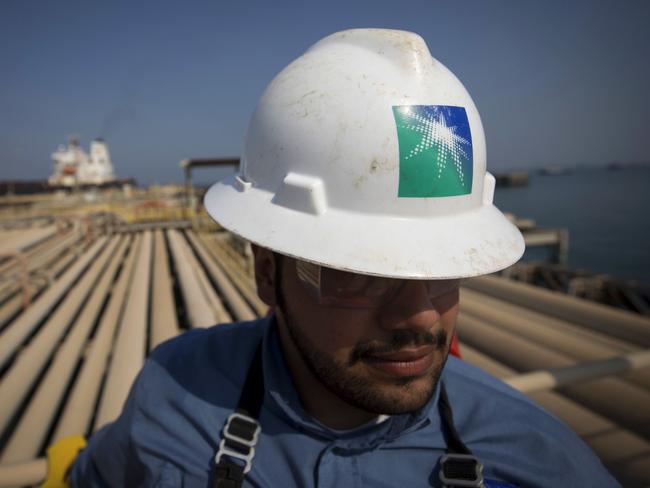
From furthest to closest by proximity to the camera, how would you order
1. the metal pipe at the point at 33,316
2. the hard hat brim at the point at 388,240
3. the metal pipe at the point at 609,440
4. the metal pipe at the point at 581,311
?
the metal pipe at the point at 581,311 → the metal pipe at the point at 33,316 → the metal pipe at the point at 609,440 → the hard hat brim at the point at 388,240

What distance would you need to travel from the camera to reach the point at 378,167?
1.19m

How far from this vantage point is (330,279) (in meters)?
1.22

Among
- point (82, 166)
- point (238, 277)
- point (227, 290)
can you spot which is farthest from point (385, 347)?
point (82, 166)

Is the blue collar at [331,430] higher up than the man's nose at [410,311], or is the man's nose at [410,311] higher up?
the man's nose at [410,311]

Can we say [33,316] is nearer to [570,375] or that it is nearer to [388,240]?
[388,240]

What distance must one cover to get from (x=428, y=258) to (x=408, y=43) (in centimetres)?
73

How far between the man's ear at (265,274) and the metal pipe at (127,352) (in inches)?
81.8

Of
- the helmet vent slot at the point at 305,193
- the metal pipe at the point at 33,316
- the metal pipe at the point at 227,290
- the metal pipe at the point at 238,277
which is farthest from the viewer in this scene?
the metal pipe at the point at 238,277

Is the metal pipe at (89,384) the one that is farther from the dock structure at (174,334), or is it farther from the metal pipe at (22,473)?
the metal pipe at (22,473)

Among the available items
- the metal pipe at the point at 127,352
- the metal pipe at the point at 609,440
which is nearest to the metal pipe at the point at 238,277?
the metal pipe at the point at 127,352

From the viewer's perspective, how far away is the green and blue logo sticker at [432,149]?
1164 millimetres

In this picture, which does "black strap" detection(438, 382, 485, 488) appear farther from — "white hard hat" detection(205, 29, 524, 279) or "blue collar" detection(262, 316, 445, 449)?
"white hard hat" detection(205, 29, 524, 279)

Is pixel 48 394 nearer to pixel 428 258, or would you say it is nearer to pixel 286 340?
pixel 286 340

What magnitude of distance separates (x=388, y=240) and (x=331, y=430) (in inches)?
26.1
